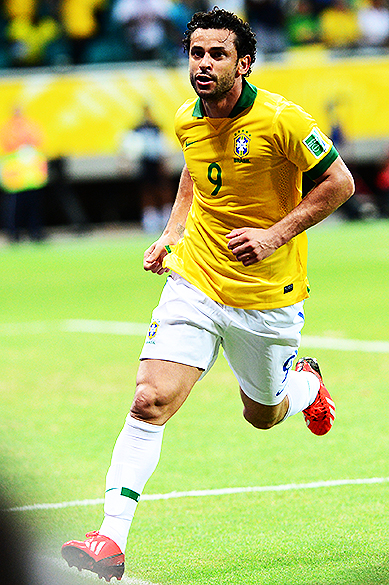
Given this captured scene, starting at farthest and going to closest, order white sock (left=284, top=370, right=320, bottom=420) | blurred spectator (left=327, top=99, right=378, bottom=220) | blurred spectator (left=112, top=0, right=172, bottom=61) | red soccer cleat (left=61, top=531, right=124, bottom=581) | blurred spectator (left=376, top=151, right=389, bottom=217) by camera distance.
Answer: blurred spectator (left=112, top=0, right=172, bottom=61) < blurred spectator (left=327, top=99, right=378, bottom=220) < blurred spectator (left=376, top=151, right=389, bottom=217) < white sock (left=284, top=370, right=320, bottom=420) < red soccer cleat (left=61, top=531, right=124, bottom=581)

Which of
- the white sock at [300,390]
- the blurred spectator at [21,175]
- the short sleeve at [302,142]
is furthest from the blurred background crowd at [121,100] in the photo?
the short sleeve at [302,142]

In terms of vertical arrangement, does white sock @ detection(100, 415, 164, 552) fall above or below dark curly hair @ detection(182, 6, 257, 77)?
below

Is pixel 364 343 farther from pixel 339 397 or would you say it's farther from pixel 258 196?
pixel 258 196

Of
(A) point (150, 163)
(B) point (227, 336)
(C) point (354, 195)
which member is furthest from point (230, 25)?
(C) point (354, 195)

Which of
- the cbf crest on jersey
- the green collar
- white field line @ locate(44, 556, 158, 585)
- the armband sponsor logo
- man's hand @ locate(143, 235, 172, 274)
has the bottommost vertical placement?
white field line @ locate(44, 556, 158, 585)

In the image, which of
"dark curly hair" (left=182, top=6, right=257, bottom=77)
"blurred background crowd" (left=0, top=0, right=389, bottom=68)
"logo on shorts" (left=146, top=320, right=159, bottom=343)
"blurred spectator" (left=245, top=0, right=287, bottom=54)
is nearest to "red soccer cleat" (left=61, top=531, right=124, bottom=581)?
"logo on shorts" (left=146, top=320, right=159, bottom=343)

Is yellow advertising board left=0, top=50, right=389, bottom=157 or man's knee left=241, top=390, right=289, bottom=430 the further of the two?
yellow advertising board left=0, top=50, right=389, bottom=157

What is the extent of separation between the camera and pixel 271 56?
24.7 meters

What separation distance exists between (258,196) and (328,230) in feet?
60.3

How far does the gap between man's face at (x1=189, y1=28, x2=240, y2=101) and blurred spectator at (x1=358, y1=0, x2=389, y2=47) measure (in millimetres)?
21941

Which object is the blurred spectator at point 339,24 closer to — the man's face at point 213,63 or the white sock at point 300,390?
the white sock at point 300,390

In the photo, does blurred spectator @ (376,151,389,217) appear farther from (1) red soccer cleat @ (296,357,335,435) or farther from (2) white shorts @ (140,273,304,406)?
(2) white shorts @ (140,273,304,406)

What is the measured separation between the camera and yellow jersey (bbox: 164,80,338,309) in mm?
4633

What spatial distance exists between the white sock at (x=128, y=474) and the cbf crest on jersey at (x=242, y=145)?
133 centimetres
